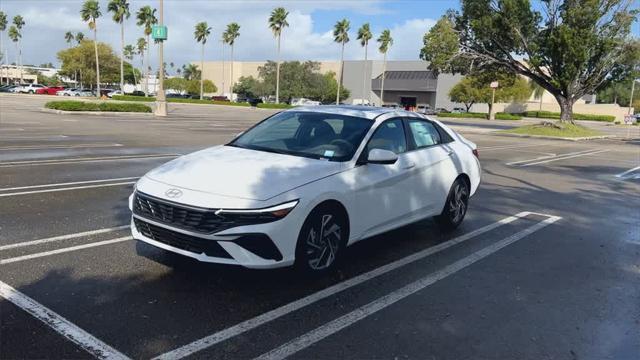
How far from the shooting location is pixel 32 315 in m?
3.83

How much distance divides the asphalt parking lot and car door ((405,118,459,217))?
19.4 inches

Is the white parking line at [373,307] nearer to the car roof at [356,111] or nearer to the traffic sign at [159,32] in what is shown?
the car roof at [356,111]

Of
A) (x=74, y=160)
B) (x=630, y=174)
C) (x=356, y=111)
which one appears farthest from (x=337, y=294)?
(x=630, y=174)

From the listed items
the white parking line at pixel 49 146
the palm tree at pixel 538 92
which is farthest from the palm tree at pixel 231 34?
the white parking line at pixel 49 146

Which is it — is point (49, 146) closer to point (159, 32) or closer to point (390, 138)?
point (390, 138)

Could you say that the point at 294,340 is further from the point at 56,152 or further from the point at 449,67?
the point at 449,67

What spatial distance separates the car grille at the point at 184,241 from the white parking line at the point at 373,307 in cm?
92

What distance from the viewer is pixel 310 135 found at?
5.60 m

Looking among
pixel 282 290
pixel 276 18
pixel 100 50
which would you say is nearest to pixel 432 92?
pixel 276 18

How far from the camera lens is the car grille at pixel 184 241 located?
13.8 feet

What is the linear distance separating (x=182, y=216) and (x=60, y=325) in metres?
1.14

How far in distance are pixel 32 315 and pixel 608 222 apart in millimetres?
7492

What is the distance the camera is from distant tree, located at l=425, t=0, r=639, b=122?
29.7 meters

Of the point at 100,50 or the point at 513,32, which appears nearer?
the point at 513,32
